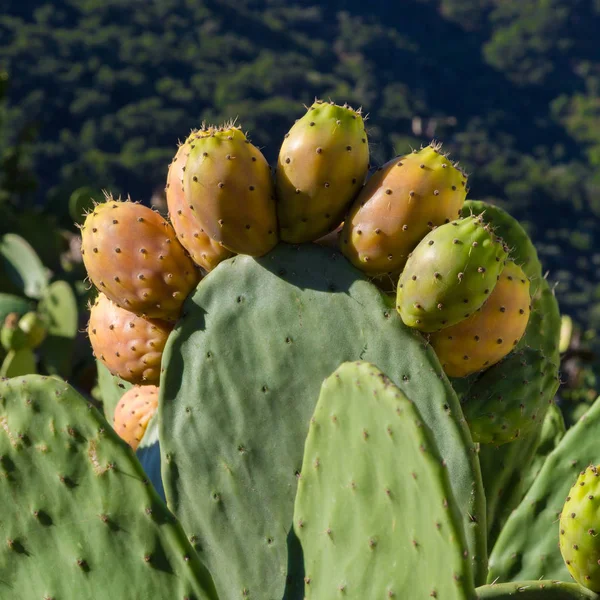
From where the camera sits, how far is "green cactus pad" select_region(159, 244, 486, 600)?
4.57 feet

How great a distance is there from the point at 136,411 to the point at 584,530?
88cm

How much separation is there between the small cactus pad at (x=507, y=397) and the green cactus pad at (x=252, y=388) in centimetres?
25

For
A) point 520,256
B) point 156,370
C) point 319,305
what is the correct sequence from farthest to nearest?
point 520,256 < point 156,370 < point 319,305

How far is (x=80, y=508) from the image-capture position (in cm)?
125

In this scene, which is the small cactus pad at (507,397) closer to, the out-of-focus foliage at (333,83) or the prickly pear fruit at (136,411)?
the prickly pear fruit at (136,411)

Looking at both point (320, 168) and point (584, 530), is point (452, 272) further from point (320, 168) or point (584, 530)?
point (584, 530)

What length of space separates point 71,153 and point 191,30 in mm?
10109

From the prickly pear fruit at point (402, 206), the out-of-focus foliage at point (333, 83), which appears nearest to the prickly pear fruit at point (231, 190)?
the prickly pear fruit at point (402, 206)

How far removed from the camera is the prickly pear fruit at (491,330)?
139cm

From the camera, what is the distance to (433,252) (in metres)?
1.27

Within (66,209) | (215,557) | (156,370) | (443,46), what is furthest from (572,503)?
(443,46)

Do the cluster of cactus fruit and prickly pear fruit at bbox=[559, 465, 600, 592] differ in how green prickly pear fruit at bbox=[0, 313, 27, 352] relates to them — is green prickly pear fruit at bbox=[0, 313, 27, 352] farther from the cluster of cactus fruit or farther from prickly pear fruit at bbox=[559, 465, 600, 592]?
prickly pear fruit at bbox=[559, 465, 600, 592]

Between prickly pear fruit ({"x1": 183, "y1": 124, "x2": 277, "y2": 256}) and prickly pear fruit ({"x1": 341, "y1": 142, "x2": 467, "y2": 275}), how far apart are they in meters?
0.14

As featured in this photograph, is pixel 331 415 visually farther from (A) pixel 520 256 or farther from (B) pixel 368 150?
(A) pixel 520 256
